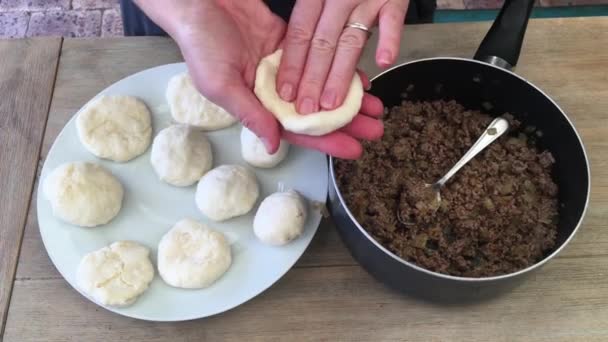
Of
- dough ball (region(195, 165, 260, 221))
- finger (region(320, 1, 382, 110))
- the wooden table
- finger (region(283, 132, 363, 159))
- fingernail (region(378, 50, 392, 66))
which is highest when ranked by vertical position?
fingernail (region(378, 50, 392, 66))

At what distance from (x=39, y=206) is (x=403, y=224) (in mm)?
697

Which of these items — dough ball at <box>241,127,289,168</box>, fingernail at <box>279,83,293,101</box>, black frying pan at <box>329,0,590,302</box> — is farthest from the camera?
dough ball at <box>241,127,289,168</box>

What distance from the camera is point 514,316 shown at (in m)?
1.03

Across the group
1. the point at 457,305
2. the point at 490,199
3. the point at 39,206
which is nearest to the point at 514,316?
the point at 457,305

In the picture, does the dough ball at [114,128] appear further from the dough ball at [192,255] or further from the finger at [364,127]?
the finger at [364,127]

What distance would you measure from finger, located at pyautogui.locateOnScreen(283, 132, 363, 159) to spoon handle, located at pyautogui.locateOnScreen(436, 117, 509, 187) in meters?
0.18

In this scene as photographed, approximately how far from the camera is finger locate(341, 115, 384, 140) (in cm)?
98

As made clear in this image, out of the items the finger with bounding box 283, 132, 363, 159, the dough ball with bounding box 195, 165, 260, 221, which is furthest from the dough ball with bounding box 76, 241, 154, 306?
the finger with bounding box 283, 132, 363, 159

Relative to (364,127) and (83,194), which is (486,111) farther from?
(83,194)

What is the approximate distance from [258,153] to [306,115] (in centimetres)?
19

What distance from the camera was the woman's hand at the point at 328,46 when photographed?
3.24 ft

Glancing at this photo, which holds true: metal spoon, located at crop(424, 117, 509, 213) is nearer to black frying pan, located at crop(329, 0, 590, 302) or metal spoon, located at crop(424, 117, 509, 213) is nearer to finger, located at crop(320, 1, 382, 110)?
black frying pan, located at crop(329, 0, 590, 302)

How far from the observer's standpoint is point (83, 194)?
106cm

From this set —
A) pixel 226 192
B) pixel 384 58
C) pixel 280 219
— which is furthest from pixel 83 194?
pixel 384 58
